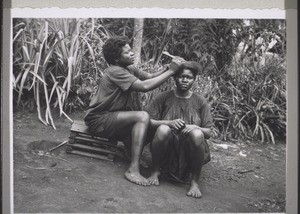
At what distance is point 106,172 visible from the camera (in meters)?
3.09

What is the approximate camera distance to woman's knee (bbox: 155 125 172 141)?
304 cm

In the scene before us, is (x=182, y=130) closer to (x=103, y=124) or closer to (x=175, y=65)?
(x=175, y=65)

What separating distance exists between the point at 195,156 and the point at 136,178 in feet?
1.47

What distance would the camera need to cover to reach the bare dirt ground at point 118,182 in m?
3.04

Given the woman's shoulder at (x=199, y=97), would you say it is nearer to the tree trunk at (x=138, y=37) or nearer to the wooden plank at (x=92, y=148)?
the tree trunk at (x=138, y=37)

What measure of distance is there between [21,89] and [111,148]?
2.54ft

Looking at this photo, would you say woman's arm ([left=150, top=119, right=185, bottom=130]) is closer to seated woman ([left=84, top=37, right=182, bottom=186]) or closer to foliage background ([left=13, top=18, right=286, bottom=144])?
seated woman ([left=84, top=37, right=182, bottom=186])

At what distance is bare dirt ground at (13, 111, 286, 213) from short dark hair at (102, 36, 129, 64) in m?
0.49

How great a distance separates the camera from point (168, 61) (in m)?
3.11

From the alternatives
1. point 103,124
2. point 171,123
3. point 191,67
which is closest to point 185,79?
point 191,67

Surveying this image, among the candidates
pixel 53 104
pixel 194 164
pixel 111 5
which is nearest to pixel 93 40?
pixel 111 5

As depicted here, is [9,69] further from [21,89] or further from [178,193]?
[178,193]

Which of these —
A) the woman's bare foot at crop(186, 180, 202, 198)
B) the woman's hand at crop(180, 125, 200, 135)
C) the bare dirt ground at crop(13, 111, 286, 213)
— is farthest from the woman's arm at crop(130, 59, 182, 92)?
the woman's bare foot at crop(186, 180, 202, 198)

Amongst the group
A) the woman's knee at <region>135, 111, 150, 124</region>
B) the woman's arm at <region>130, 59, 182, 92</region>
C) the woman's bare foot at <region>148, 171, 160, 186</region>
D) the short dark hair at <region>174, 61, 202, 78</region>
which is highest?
the short dark hair at <region>174, 61, 202, 78</region>
